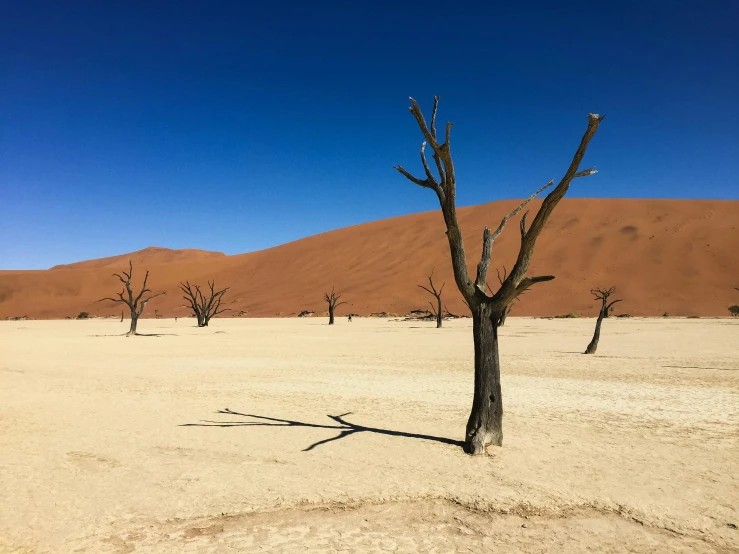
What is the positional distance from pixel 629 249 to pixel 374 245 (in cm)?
3663

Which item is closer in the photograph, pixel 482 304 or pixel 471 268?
pixel 482 304

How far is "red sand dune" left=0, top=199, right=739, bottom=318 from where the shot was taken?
56.3 m

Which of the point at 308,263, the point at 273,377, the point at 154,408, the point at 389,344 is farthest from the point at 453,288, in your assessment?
the point at 154,408

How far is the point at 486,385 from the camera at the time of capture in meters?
6.81

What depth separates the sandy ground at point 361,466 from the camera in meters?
4.42

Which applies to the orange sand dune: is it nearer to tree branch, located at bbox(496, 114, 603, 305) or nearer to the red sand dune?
the red sand dune

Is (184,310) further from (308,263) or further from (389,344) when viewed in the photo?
(389,344)

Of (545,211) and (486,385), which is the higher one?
(545,211)

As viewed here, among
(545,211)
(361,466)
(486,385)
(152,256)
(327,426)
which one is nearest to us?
(361,466)

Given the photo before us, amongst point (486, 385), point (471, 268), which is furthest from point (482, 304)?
point (471, 268)

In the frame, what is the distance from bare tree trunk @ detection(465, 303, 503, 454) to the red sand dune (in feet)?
164

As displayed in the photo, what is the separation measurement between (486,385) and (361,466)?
1844mm

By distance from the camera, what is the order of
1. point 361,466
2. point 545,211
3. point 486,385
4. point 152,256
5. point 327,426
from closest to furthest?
point 361,466 < point 545,211 < point 486,385 < point 327,426 < point 152,256

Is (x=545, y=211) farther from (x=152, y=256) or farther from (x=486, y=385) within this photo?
(x=152, y=256)
